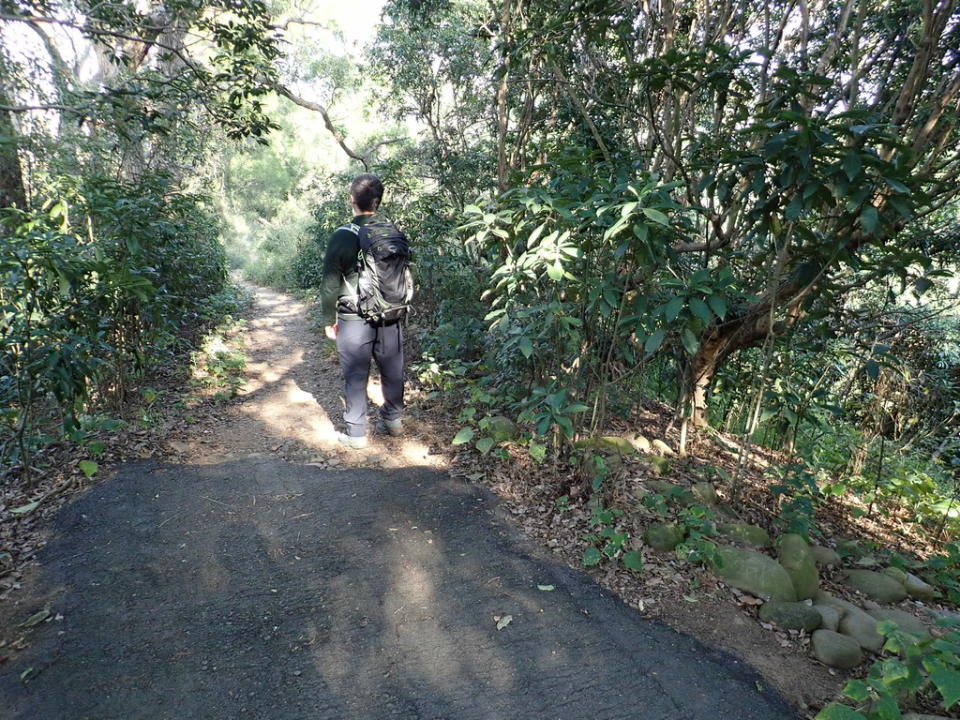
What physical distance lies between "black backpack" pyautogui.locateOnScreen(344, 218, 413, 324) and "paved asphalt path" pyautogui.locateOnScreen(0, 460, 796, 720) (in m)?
1.56

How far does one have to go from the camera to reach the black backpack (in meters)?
4.28

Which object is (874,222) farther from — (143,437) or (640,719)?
(143,437)

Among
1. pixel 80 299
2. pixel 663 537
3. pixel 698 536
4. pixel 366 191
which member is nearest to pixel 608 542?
pixel 663 537

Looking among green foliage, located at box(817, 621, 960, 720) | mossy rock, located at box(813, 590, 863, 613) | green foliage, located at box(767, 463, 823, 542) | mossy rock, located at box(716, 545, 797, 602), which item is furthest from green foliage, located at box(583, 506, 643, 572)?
green foliage, located at box(767, 463, 823, 542)

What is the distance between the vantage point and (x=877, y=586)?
3.74 m

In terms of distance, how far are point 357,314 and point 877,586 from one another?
4.33m

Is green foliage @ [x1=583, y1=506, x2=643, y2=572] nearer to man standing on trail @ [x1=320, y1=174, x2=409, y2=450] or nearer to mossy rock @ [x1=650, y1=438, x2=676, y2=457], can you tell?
mossy rock @ [x1=650, y1=438, x2=676, y2=457]

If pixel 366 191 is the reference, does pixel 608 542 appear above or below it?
below

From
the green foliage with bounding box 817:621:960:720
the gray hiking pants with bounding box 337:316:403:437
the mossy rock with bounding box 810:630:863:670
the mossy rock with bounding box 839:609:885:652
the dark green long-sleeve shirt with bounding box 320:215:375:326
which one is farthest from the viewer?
the gray hiking pants with bounding box 337:316:403:437

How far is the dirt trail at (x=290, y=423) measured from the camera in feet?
15.1

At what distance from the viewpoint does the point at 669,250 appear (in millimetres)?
3350

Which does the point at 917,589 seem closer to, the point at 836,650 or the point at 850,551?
the point at 850,551

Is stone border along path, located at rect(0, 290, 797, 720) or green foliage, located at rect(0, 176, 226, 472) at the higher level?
green foliage, located at rect(0, 176, 226, 472)

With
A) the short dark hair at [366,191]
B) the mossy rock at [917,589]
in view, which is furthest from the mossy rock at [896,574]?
the short dark hair at [366,191]
